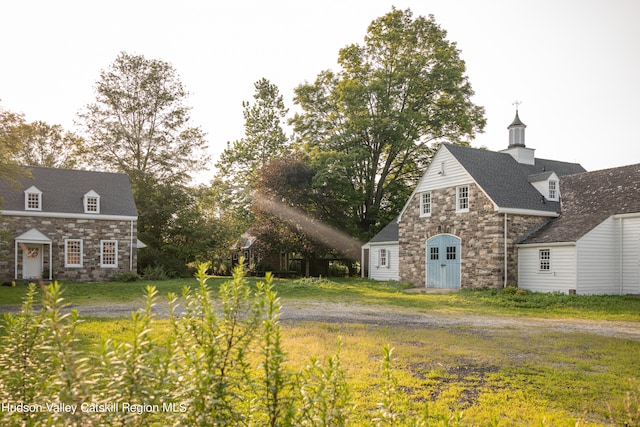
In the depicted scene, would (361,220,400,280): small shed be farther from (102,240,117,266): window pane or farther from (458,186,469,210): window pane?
(102,240,117,266): window pane

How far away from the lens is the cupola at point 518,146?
30.3 m

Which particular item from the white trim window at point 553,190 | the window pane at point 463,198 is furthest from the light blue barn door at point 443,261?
the white trim window at point 553,190

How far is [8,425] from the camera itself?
3076mm

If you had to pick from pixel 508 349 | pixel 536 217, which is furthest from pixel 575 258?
pixel 508 349

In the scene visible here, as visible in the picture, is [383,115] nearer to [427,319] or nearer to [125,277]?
[125,277]

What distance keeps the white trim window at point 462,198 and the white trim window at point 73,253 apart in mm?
22412

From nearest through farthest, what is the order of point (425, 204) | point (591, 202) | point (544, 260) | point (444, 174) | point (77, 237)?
point (544, 260)
point (591, 202)
point (444, 174)
point (425, 204)
point (77, 237)

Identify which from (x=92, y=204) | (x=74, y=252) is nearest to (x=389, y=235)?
(x=92, y=204)

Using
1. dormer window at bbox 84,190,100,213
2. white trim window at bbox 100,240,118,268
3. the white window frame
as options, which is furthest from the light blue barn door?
dormer window at bbox 84,190,100,213

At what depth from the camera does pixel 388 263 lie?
32875 millimetres

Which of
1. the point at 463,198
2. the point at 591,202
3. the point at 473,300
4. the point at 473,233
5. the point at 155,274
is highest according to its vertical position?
the point at 463,198

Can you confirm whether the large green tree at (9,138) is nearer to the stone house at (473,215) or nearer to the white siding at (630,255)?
the stone house at (473,215)

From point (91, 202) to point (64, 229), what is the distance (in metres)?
2.30

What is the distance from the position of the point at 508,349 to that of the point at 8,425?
8.77 meters
